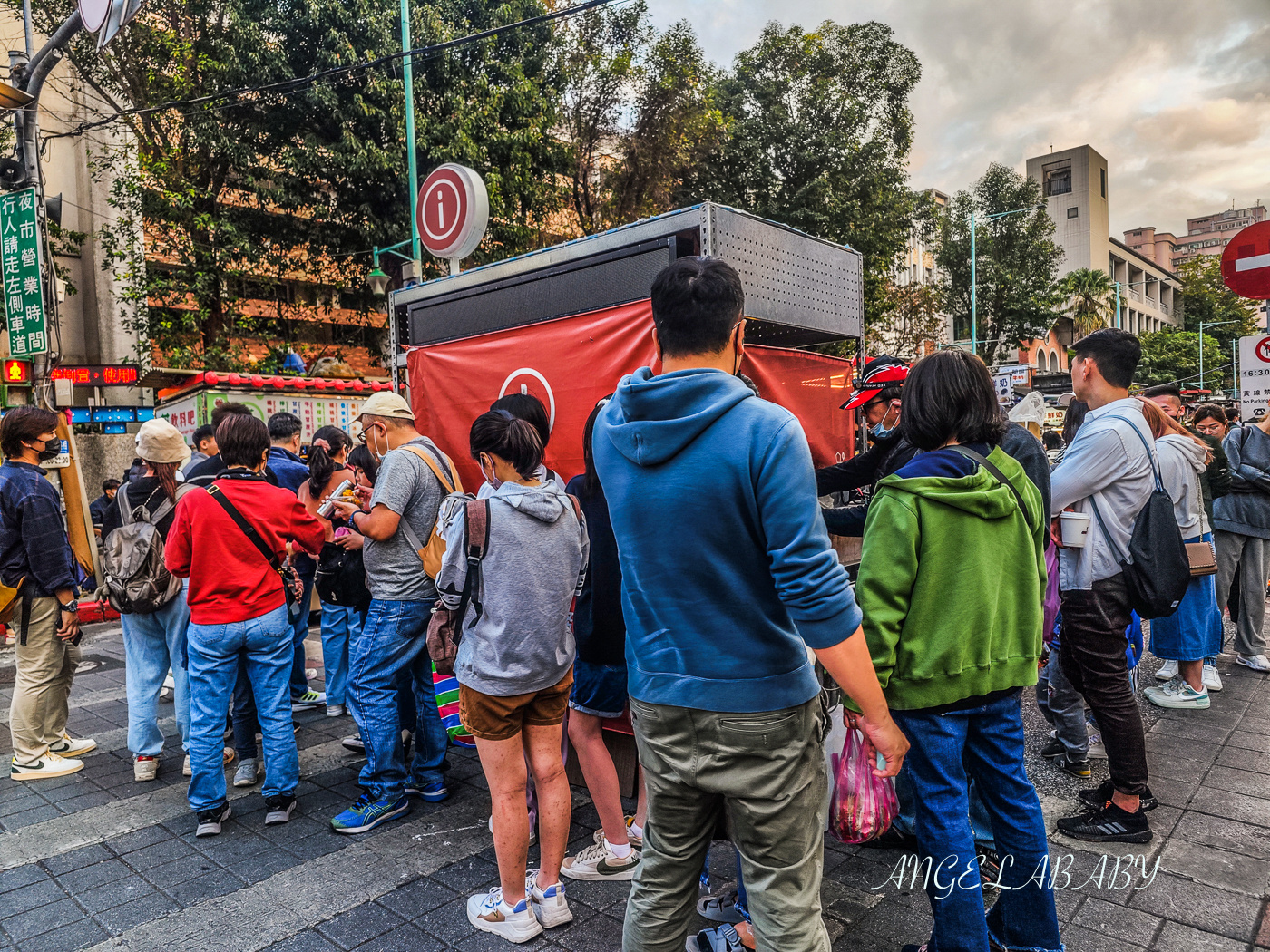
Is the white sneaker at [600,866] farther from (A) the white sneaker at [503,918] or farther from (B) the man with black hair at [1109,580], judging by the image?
(B) the man with black hair at [1109,580]

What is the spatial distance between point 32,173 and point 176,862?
8320mm

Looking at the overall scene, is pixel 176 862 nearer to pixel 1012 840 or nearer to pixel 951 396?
pixel 1012 840

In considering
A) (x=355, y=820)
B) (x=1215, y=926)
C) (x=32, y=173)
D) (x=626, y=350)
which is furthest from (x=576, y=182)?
(x=1215, y=926)

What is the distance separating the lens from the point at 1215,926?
2.82 meters

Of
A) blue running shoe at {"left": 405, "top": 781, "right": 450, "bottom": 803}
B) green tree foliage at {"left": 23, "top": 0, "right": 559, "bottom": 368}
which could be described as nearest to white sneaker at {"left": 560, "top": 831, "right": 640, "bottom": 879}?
blue running shoe at {"left": 405, "top": 781, "right": 450, "bottom": 803}

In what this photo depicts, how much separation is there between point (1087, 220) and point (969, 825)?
74.4 m

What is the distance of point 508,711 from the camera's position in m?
2.90

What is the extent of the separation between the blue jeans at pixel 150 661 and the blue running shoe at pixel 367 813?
1.42 m

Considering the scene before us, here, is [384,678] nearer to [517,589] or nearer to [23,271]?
[517,589]

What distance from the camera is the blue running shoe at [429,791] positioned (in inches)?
162

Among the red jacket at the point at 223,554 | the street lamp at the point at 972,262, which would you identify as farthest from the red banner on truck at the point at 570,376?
the street lamp at the point at 972,262

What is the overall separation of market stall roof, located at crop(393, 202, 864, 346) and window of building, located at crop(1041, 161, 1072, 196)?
7564cm

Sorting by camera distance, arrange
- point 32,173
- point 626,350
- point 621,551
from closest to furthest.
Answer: point 621,551 → point 626,350 → point 32,173

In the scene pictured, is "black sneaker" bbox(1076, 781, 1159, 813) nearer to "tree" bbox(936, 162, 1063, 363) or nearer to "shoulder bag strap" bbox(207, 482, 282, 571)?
"shoulder bag strap" bbox(207, 482, 282, 571)
